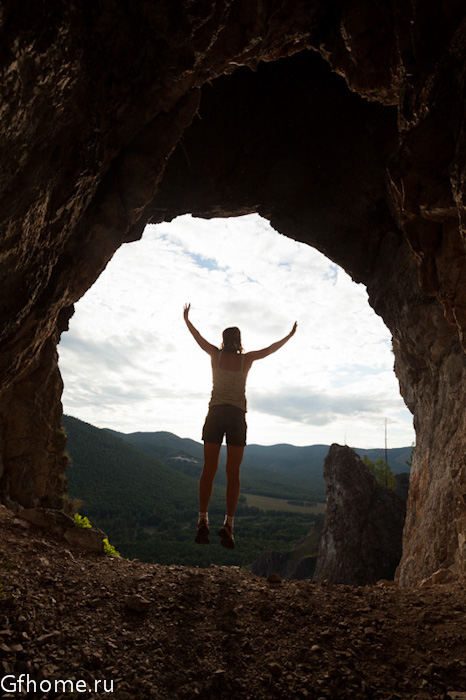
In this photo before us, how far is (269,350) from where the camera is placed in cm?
806

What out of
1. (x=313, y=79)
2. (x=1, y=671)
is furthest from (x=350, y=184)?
(x=1, y=671)

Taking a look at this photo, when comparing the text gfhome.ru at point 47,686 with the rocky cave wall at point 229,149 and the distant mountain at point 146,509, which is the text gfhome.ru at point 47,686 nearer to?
the rocky cave wall at point 229,149

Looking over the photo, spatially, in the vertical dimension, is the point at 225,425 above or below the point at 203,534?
above

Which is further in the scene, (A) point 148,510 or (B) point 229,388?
(A) point 148,510

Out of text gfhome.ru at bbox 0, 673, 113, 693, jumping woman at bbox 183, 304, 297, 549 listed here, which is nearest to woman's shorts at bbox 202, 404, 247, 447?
jumping woman at bbox 183, 304, 297, 549

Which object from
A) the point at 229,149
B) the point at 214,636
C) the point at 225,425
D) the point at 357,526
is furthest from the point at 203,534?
the point at 357,526

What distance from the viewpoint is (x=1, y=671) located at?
302cm

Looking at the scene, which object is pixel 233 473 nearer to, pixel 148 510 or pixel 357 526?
pixel 357 526

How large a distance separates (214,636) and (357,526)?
1245 inches

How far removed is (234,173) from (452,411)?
10840 millimetres

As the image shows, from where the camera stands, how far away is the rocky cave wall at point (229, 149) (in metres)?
4.73

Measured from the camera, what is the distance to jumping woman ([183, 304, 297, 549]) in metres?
6.88

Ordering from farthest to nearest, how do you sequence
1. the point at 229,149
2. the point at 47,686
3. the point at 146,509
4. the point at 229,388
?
the point at 146,509 → the point at 229,149 → the point at 229,388 → the point at 47,686

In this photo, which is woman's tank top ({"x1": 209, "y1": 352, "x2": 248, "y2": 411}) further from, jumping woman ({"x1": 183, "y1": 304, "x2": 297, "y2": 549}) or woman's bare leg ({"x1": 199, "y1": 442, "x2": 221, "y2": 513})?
woman's bare leg ({"x1": 199, "y1": 442, "x2": 221, "y2": 513})
